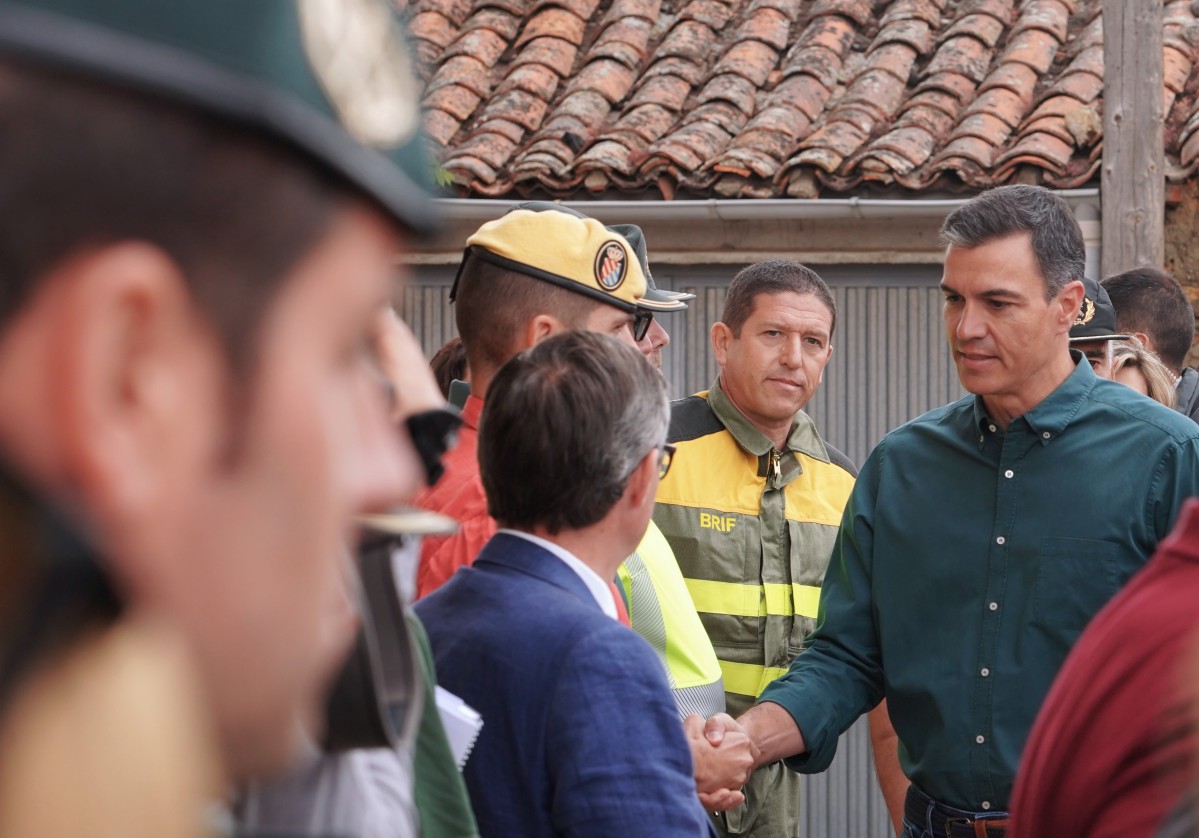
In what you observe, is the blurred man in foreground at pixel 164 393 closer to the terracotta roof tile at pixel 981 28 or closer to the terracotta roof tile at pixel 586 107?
the terracotta roof tile at pixel 586 107

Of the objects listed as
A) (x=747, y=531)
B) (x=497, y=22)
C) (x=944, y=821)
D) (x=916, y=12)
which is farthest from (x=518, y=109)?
(x=944, y=821)

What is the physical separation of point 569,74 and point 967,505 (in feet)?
14.3

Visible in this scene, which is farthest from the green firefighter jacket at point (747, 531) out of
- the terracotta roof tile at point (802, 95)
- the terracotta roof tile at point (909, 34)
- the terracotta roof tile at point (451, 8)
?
the terracotta roof tile at point (451, 8)

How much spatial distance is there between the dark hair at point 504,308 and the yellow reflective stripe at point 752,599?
1.41 metres

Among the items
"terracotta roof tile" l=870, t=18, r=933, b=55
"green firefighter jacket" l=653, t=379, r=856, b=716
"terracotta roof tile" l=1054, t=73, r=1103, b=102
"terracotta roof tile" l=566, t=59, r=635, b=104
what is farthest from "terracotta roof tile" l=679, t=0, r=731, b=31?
"green firefighter jacket" l=653, t=379, r=856, b=716

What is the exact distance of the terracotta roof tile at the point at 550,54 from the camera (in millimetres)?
6691

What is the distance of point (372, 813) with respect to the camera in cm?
101

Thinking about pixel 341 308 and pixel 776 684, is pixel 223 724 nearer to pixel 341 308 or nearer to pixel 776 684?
pixel 341 308

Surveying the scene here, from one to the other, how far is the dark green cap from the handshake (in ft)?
7.73

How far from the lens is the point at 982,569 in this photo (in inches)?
116

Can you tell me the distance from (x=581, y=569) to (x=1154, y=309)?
3576mm

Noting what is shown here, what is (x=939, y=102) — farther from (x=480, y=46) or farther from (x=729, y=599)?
(x=729, y=599)

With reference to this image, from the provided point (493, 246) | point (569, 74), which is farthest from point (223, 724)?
point (569, 74)

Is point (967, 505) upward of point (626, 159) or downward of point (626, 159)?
downward
